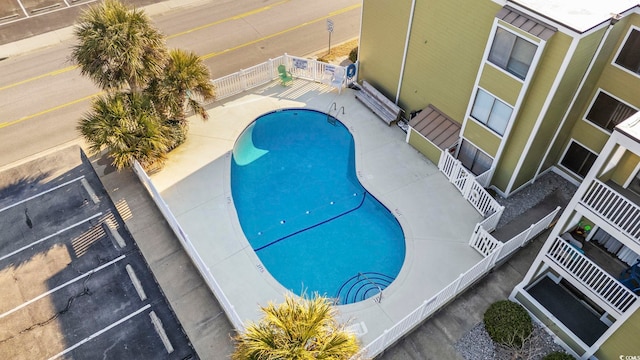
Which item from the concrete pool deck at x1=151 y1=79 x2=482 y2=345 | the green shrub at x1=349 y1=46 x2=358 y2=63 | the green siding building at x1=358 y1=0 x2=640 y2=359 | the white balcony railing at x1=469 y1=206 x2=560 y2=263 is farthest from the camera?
the green shrub at x1=349 y1=46 x2=358 y2=63

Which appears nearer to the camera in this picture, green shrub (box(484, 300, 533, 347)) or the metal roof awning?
green shrub (box(484, 300, 533, 347))

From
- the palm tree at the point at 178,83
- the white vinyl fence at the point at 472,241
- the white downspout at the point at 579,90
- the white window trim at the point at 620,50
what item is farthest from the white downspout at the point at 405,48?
the palm tree at the point at 178,83

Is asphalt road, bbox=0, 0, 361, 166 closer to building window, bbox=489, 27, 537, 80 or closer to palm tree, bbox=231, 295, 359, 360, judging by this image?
building window, bbox=489, 27, 537, 80

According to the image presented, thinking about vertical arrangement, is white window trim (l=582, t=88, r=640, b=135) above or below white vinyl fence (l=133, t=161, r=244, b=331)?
above

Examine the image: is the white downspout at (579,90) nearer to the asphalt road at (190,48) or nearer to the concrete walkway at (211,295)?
the concrete walkway at (211,295)

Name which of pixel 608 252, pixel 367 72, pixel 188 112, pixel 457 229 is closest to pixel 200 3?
pixel 188 112

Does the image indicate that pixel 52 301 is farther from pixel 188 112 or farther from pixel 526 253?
pixel 526 253

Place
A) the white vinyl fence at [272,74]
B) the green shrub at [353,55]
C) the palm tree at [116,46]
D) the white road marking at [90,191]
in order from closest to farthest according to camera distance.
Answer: the palm tree at [116,46] < the white road marking at [90,191] < the white vinyl fence at [272,74] < the green shrub at [353,55]

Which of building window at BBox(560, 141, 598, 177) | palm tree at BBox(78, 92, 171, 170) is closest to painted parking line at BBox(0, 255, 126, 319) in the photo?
palm tree at BBox(78, 92, 171, 170)
